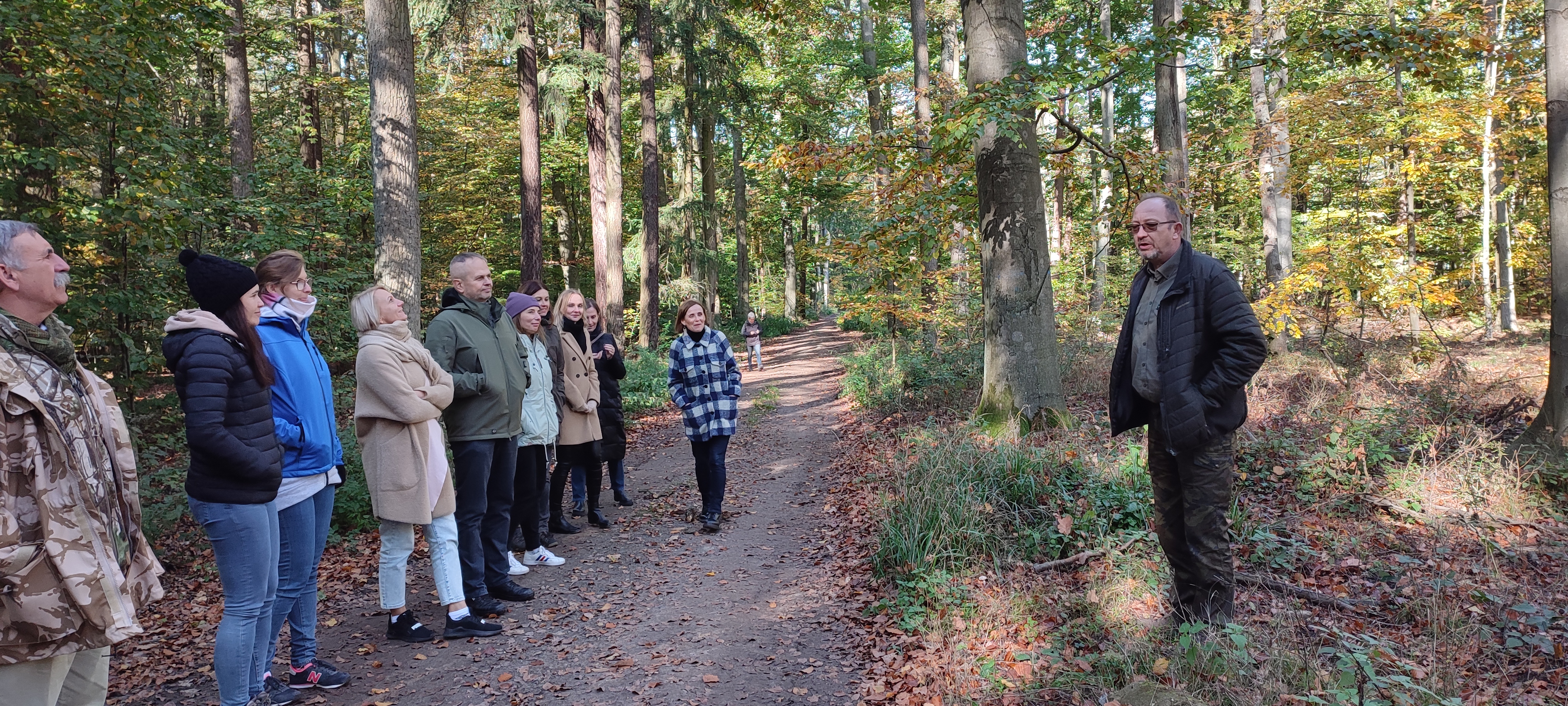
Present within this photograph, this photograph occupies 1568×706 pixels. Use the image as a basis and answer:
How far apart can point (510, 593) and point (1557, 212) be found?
27.3 feet

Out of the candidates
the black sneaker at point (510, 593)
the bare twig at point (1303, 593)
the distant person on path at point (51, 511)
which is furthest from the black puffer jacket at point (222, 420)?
the bare twig at point (1303, 593)

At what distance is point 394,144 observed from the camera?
7.63 metres

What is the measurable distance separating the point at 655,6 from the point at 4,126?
1343 centimetres

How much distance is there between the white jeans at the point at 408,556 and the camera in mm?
4340

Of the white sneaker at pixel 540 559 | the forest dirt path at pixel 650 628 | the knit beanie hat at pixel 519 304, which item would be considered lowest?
the forest dirt path at pixel 650 628

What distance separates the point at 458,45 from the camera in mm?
14062

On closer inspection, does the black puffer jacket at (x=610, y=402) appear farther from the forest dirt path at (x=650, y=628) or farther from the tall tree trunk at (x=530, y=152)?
the tall tree trunk at (x=530, y=152)

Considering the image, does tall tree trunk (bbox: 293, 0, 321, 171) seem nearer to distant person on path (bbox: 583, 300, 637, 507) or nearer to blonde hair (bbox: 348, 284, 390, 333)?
distant person on path (bbox: 583, 300, 637, 507)

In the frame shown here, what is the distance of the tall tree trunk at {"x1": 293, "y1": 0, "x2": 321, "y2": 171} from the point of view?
16.9 metres

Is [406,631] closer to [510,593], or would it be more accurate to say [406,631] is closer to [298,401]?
[510,593]

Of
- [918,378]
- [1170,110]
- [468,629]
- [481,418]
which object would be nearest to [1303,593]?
[468,629]

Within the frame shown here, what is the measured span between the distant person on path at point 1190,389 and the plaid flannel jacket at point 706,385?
365 centimetres

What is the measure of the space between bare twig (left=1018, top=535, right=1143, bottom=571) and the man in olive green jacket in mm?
3252

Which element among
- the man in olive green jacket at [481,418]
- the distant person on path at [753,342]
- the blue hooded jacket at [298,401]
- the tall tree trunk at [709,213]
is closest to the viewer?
the blue hooded jacket at [298,401]
